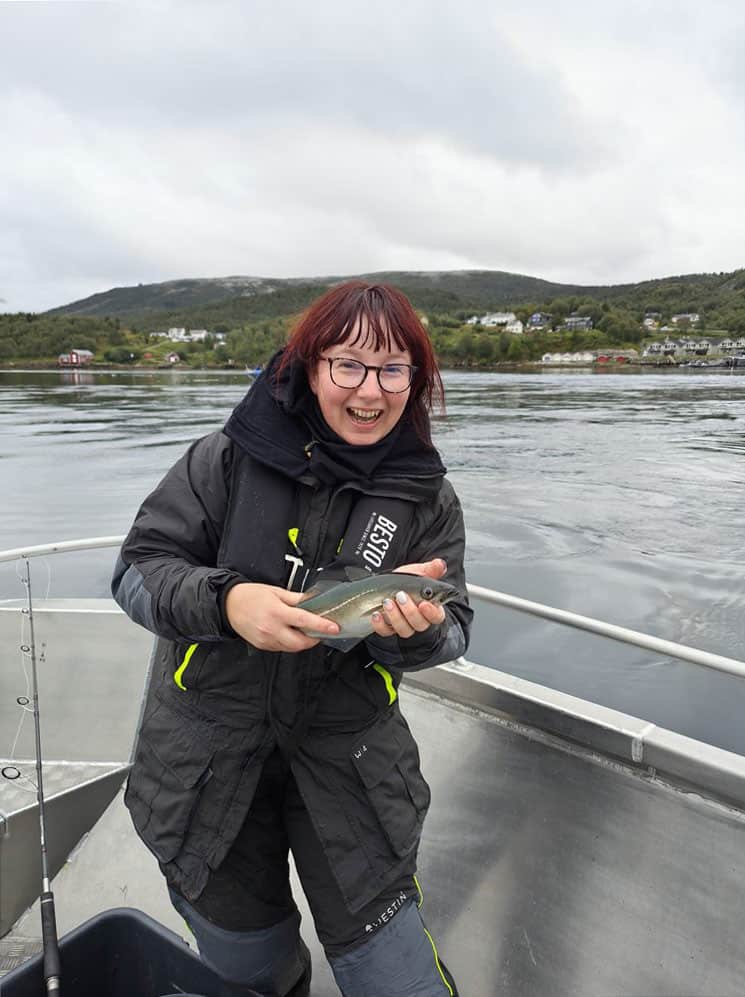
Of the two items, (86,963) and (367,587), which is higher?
(367,587)

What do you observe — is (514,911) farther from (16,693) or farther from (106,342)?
(106,342)

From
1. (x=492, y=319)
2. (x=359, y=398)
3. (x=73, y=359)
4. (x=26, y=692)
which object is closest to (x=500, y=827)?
(x=359, y=398)

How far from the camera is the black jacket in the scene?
5.25 ft

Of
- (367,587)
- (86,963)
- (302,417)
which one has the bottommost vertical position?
(86,963)

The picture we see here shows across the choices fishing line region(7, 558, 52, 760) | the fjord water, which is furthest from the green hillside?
fishing line region(7, 558, 52, 760)

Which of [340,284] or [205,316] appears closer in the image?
[340,284]

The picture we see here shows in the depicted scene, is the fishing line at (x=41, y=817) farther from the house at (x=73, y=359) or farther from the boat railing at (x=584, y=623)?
the house at (x=73, y=359)

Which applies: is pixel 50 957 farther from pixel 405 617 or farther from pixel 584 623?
pixel 584 623

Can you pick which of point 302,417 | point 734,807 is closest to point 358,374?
point 302,417

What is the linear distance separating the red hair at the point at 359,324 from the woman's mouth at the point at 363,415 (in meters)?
0.16

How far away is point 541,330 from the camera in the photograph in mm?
109688

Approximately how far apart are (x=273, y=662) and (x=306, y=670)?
8cm

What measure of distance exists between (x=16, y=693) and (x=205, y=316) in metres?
131

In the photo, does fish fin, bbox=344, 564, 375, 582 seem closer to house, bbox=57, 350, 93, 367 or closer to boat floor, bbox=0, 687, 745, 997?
boat floor, bbox=0, 687, 745, 997
